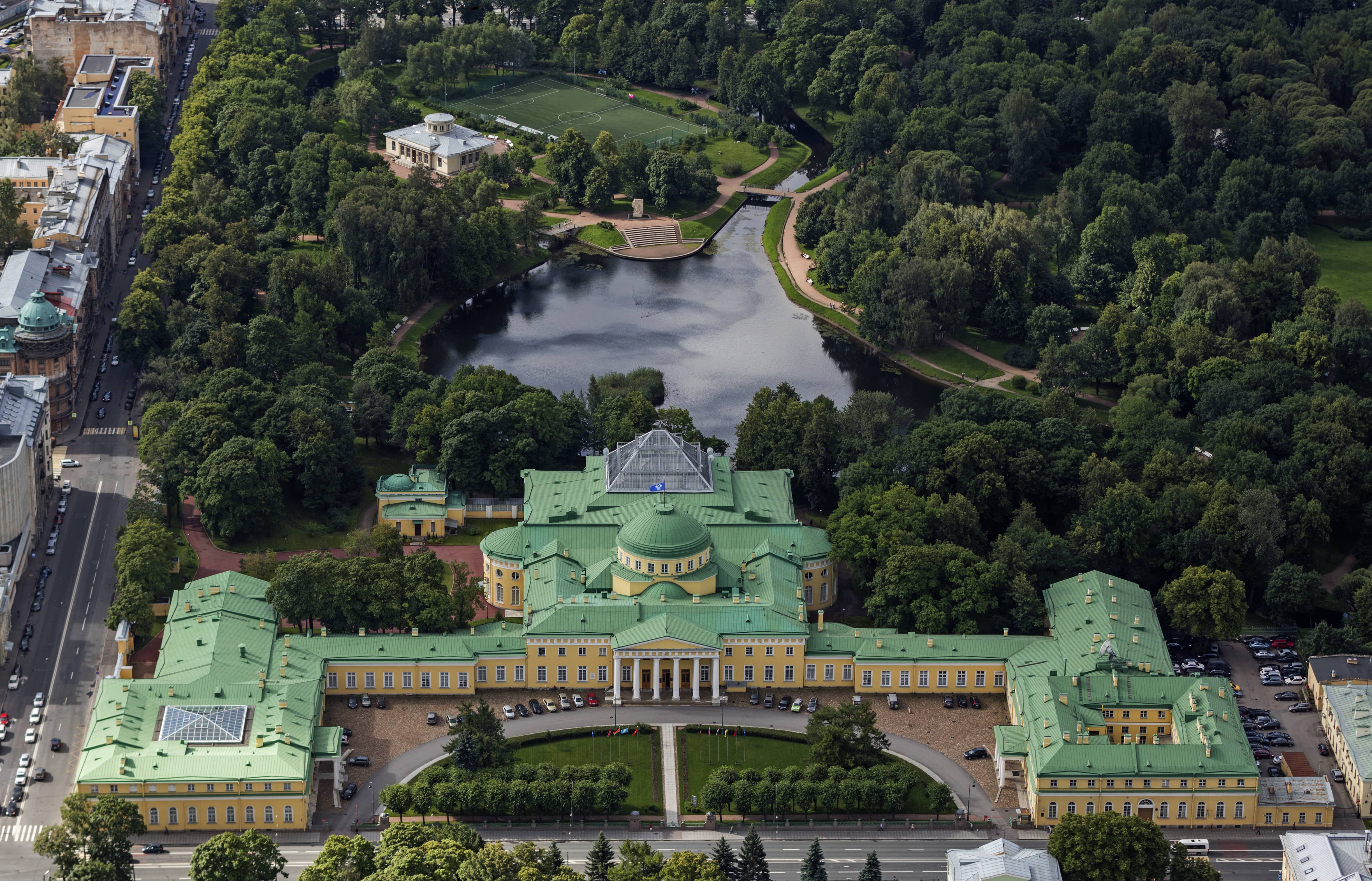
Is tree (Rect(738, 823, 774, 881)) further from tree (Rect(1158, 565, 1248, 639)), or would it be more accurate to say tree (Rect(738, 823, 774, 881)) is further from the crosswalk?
the crosswalk

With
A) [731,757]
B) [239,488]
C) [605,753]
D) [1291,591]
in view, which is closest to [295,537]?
[239,488]

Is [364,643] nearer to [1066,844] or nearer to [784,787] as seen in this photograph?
[784,787]

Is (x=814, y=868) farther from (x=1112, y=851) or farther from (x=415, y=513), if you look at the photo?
(x=415, y=513)

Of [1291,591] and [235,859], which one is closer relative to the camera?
[235,859]

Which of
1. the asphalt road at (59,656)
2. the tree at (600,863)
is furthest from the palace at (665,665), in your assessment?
the tree at (600,863)

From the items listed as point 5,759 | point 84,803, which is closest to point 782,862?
point 84,803

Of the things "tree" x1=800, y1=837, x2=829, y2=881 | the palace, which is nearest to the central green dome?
the palace
